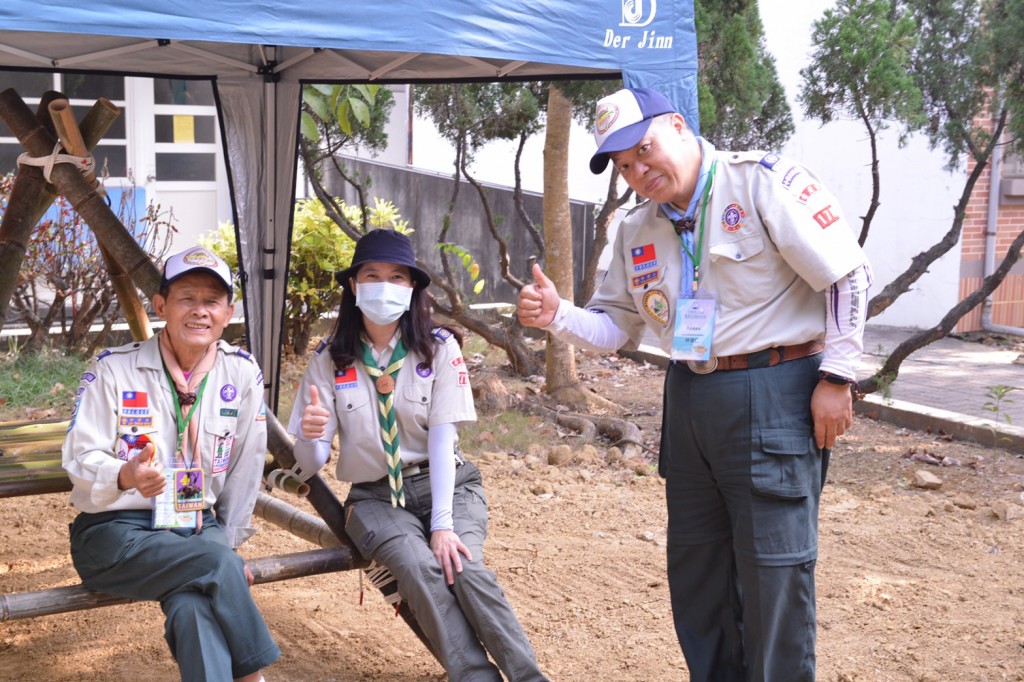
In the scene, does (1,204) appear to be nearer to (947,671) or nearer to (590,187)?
(947,671)

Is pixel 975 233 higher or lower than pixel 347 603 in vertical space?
higher

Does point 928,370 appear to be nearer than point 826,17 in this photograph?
No

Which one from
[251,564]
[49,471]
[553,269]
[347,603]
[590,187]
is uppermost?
[590,187]

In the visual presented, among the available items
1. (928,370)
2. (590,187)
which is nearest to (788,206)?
(928,370)

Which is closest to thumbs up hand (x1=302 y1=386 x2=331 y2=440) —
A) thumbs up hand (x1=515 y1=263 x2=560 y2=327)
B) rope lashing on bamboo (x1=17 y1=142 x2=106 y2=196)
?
thumbs up hand (x1=515 y1=263 x2=560 y2=327)

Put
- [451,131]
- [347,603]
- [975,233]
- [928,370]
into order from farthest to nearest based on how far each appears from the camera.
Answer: [975,233]
[928,370]
[451,131]
[347,603]

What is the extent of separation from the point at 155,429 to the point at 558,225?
4644mm

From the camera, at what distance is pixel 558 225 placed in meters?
7.38

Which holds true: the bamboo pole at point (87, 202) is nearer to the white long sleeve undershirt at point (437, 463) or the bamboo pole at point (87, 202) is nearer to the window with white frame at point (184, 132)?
the white long sleeve undershirt at point (437, 463)

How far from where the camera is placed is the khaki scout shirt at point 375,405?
336cm

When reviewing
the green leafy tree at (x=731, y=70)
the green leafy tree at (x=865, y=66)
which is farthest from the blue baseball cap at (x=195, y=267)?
the green leafy tree at (x=865, y=66)

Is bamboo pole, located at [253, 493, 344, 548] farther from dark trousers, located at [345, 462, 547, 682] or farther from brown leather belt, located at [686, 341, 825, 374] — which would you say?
brown leather belt, located at [686, 341, 825, 374]

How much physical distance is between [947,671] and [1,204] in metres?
6.53

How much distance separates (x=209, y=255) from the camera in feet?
10.5
